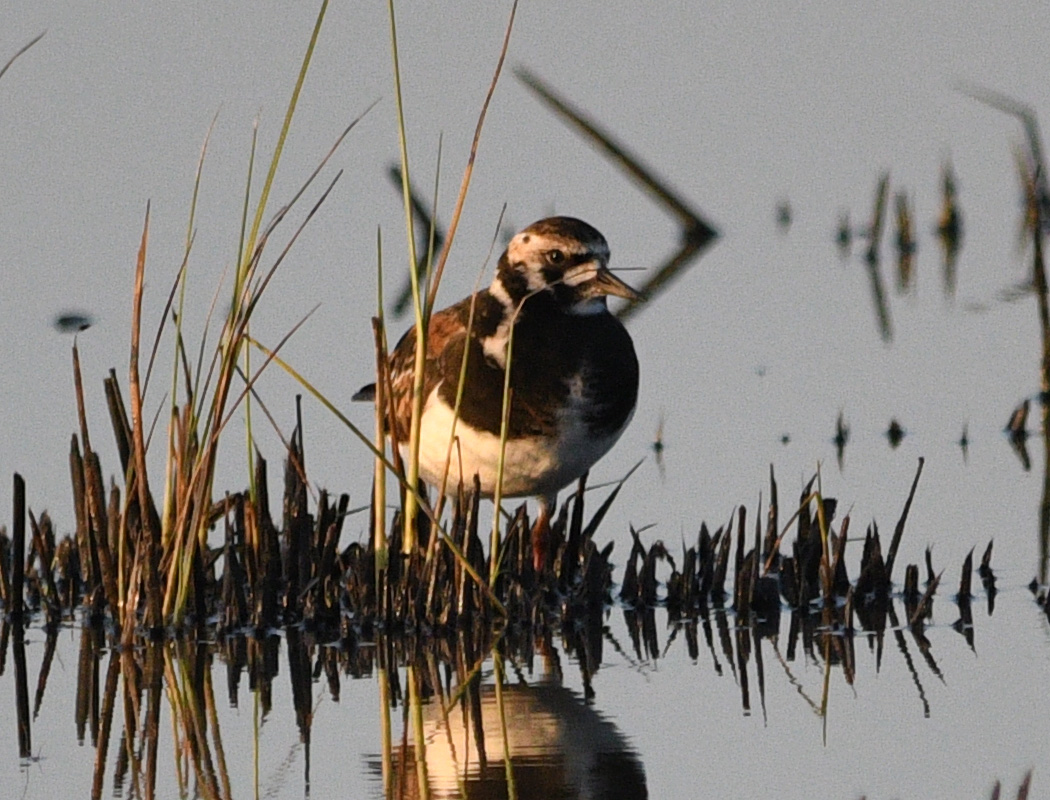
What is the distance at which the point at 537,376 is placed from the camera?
348 inches

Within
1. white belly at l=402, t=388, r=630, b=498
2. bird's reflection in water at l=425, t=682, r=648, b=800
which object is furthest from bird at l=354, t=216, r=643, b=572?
bird's reflection in water at l=425, t=682, r=648, b=800

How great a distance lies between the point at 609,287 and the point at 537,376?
500 millimetres

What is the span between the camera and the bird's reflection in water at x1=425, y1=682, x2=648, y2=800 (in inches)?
250

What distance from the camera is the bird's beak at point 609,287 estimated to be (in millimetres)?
9008

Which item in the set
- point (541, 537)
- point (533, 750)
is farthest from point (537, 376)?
point (533, 750)

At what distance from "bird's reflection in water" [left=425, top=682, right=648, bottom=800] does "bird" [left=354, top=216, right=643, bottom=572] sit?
1.45 meters

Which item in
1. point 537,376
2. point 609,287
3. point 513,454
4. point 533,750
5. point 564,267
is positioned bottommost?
point 533,750

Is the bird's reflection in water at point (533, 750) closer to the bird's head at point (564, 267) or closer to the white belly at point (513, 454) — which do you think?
the white belly at point (513, 454)

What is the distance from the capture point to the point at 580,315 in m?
9.12

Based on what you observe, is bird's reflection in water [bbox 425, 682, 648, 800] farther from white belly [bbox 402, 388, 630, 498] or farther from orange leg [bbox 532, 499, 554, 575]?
white belly [bbox 402, 388, 630, 498]

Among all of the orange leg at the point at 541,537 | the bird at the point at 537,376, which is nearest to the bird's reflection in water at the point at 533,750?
the orange leg at the point at 541,537

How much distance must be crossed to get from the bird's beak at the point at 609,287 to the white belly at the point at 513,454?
524 mm

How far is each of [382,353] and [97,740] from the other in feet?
5.69

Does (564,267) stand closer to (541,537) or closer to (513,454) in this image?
(513,454)
